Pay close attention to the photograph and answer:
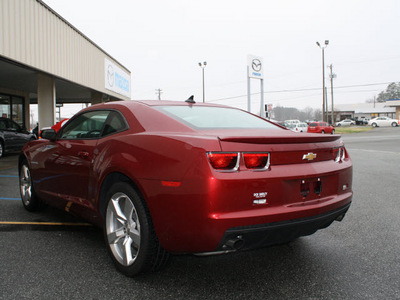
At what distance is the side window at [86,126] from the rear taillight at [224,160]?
1.51 metres

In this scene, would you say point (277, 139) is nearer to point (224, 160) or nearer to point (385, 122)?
point (224, 160)

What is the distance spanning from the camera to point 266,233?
235 centimetres

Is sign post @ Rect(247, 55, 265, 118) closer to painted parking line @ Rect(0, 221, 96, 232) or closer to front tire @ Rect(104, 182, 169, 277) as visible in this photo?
painted parking line @ Rect(0, 221, 96, 232)

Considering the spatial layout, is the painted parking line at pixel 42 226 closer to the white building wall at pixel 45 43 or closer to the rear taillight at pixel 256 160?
the rear taillight at pixel 256 160

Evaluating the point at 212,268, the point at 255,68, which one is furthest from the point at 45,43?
the point at 255,68

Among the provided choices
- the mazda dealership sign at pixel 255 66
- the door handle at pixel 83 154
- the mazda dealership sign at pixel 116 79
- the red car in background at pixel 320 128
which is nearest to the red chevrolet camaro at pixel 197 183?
the door handle at pixel 83 154

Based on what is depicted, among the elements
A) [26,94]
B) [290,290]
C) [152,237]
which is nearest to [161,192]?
[152,237]

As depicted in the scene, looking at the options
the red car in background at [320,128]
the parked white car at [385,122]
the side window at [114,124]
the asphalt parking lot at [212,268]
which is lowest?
the asphalt parking lot at [212,268]

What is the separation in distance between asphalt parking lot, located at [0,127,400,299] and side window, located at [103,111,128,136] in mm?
1156

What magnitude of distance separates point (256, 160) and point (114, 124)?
1.48 metres

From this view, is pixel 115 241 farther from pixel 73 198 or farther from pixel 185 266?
pixel 73 198

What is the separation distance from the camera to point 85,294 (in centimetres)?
248

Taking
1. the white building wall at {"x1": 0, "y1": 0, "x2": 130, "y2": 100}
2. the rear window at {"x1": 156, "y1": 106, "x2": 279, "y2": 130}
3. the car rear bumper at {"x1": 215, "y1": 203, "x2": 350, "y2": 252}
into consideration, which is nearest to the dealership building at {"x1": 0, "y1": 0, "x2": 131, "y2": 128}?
the white building wall at {"x1": 0, "y1": 0, "x2": 130, "y2": 100}

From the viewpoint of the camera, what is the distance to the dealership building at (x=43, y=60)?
1134cm
